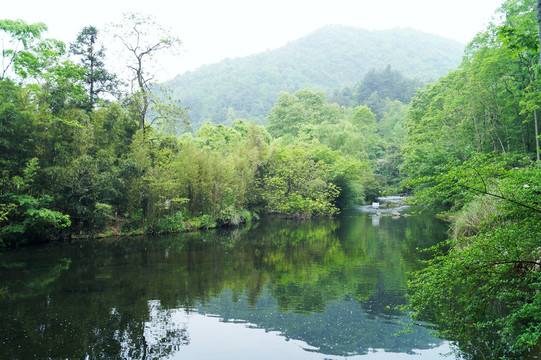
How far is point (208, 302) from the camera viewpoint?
31.2ft

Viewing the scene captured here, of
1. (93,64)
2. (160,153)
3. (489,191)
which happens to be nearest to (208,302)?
(489,191)

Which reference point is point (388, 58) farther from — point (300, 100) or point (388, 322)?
point (388, 322)

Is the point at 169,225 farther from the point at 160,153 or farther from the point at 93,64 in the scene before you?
the point at 93,64

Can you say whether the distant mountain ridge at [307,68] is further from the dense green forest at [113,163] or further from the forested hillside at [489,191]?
the forested hillside at [489,191]

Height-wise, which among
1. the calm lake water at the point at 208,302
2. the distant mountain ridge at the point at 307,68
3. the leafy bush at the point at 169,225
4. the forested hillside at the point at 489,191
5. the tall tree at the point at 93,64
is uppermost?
the distant mountain ridge at the point at 307,68

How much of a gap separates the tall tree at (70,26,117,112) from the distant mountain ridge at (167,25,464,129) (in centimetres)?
5674

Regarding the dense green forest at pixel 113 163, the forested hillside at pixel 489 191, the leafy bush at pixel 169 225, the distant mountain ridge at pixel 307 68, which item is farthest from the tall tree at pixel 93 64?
the distant mountain ridge at pixel 307 68

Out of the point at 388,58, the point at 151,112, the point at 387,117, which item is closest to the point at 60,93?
the point at 151,112

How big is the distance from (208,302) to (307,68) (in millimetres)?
128036

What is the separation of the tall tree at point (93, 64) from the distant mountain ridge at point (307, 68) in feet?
186

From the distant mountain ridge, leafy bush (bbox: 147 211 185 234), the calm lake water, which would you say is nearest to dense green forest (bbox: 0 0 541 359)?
leafy bush (bbox: 147 211 185 234)

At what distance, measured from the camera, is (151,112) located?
26.2m

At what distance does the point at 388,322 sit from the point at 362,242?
10.4m

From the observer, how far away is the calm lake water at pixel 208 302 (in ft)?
22.7
